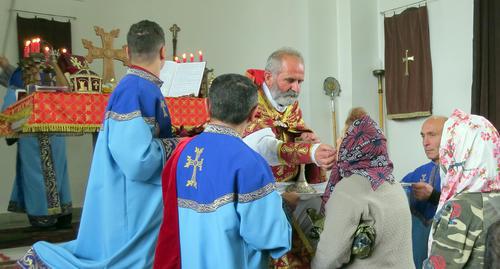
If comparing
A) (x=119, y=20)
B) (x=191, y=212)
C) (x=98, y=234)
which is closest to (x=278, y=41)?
(x=119, y=20)

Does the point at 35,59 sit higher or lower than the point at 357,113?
higher

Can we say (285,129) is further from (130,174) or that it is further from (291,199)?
(130,174)

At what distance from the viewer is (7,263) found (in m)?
4.56

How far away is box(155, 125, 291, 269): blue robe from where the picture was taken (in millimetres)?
2236

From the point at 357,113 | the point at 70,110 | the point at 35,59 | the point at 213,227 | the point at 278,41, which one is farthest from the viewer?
the point at 278,41

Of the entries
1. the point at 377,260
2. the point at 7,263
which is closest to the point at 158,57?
the point at 377,260

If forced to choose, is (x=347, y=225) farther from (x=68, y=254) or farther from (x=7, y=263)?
(x=7, y=263)

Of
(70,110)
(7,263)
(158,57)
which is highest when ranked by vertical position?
(158,57)

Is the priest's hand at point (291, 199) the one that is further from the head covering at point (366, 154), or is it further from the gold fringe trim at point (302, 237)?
the head covering at point (366, 154)

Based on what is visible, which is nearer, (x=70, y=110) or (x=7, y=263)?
(x=7, y=263)

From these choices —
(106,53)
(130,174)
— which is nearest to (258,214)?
(130,174)

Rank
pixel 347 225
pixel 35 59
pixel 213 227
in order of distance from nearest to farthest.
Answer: pixel 213 227
pixel 347 225
pixel 35 59

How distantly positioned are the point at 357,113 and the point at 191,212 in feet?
4.04

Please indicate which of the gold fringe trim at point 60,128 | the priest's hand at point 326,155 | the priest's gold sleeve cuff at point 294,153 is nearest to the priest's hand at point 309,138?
the priest's gold sleeve cuff at point 294,153
